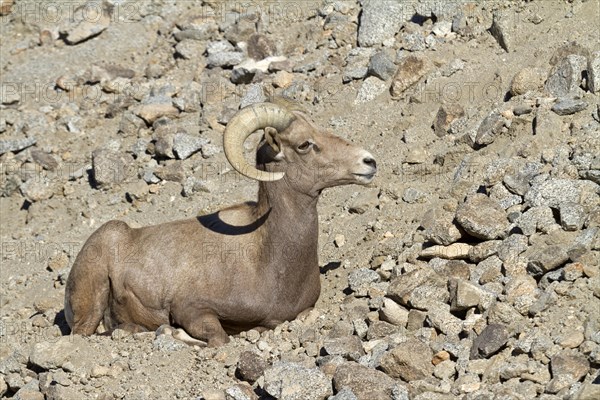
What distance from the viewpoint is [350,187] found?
16.4 metres

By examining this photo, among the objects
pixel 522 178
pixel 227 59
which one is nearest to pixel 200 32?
pixel 227 59

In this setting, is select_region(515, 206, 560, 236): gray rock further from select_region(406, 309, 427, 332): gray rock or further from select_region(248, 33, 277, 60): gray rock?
select_region(248, 33, 277, 60): gray rock

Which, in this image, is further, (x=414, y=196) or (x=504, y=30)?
(x=504, y=30)

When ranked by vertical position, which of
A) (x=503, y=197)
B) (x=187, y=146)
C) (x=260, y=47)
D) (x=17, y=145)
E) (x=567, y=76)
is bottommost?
(x=17, y=145)

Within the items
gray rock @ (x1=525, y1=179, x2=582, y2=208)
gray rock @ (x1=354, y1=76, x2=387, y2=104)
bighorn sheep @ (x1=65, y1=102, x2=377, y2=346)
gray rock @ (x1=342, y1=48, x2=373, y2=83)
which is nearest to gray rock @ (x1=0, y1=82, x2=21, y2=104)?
gray rock @ (x1=342, y1=48, x2=373, y2=83)

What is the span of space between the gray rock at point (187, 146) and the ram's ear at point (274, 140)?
5.84 meters

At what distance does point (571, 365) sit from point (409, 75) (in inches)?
348

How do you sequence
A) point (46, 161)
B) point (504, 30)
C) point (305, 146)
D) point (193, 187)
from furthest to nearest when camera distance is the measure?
point (46, 161), point (193, 187), point (504, 30), point (305, 146)

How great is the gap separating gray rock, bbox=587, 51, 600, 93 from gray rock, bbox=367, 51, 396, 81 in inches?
157

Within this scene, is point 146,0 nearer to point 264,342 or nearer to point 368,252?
point 368,252

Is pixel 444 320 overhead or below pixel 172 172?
overhead

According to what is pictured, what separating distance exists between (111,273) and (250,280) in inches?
73.7

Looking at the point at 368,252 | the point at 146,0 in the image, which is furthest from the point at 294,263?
the point at 146,0

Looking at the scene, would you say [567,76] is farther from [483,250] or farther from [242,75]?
[242,75]
